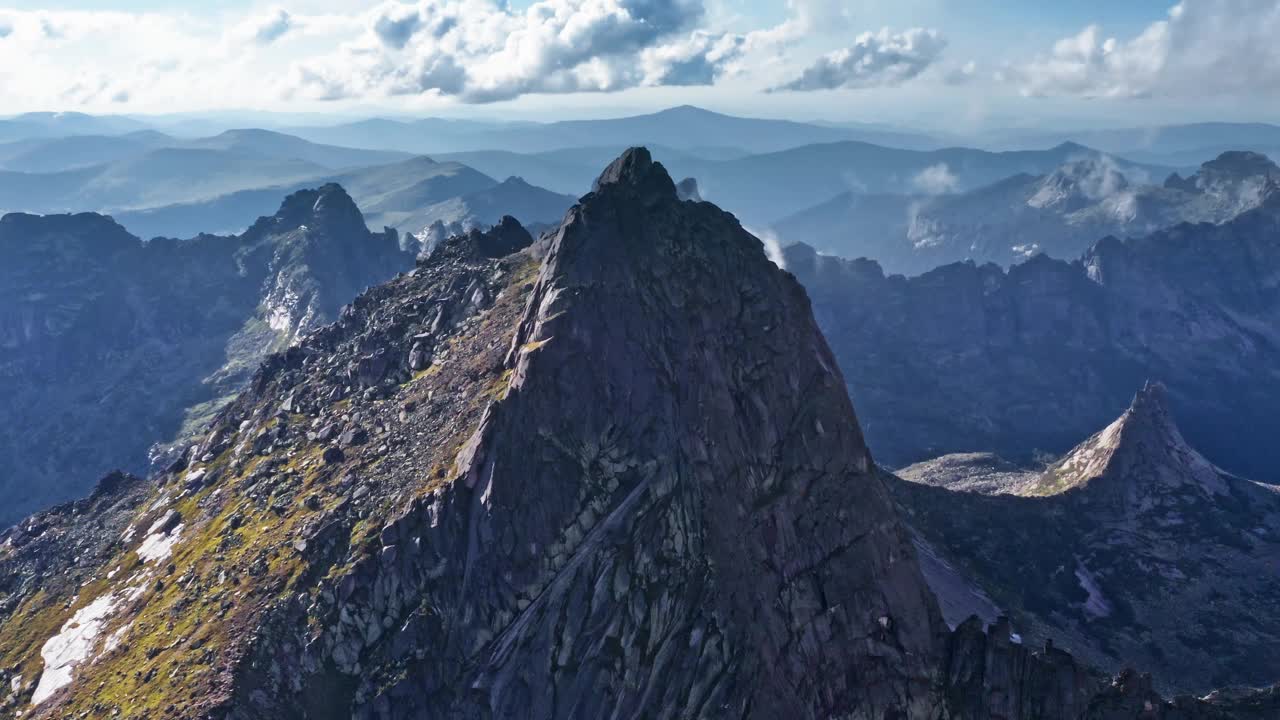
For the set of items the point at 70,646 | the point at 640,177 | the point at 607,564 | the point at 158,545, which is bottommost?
the point at 70,646

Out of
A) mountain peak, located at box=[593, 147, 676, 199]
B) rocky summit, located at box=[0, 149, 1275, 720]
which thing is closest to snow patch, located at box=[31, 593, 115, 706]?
rocky summit, located at box=[0, 149, 1275, 720]

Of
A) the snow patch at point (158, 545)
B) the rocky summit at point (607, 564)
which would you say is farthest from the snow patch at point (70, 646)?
the snow patch at point (158, 545)

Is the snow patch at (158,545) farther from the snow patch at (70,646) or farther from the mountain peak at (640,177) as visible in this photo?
the mountain peak at (640,177)

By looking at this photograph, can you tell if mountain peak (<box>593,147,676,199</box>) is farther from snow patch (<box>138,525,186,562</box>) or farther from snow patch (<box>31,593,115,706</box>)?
snow patch (<box>31,593,115,706</box>)

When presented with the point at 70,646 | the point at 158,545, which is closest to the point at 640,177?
the point at 158,545

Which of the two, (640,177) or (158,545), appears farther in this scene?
(158,545)

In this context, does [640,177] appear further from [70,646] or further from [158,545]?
[70,646]

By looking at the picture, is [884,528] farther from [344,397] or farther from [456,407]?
[344,397]
